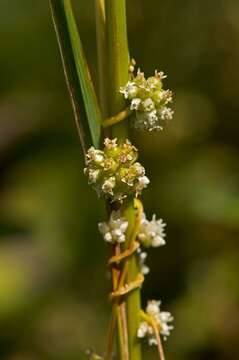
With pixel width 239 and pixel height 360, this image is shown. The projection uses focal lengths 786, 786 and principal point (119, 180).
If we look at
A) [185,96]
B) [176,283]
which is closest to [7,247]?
[176,283]

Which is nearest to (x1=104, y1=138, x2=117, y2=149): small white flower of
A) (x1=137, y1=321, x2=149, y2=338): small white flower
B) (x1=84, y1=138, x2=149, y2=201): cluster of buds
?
(x1=84, y1=138, x2=149, y2=201): cluster of buds

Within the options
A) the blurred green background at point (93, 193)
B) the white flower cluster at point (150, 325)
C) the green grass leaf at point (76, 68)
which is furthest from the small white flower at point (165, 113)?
the blurred green background at point (93, 193)

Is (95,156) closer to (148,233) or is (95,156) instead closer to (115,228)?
(115,228)

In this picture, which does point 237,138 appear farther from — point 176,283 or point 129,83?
point 129,83

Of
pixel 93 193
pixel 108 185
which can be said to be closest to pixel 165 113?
pixel 108 185

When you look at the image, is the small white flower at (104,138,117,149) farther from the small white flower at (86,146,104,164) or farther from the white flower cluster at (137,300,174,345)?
the white flower cluster at (137,300,174,345)

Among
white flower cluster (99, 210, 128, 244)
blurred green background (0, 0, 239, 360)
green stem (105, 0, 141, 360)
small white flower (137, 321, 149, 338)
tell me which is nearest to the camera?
green stem (105, 0, 141, 360)

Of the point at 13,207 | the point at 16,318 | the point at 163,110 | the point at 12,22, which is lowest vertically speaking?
the point at 163,110
